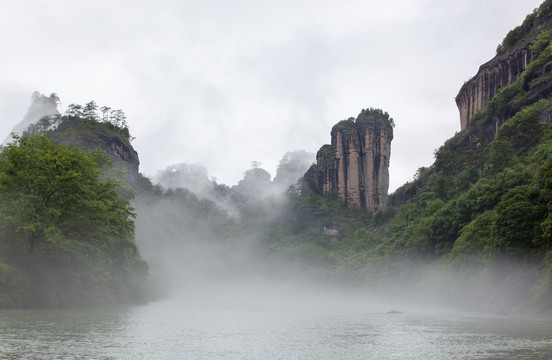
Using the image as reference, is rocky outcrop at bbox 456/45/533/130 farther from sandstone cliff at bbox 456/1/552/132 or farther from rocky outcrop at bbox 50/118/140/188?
rocky outcrop at bbox 50/118/140/188

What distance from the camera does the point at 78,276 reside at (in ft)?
123

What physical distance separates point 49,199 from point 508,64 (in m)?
110

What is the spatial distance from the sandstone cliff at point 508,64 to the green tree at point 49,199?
86.9 m

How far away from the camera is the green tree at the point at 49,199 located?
33.2 metres

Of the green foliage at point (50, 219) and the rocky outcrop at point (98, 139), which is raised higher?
the rocky outcrop at point (98, 139)

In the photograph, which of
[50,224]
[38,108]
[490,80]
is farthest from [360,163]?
[50,224]

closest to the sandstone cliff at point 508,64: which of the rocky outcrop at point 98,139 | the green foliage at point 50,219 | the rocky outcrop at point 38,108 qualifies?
the rocky outcrop at point 98,139

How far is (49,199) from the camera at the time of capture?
35281 mm

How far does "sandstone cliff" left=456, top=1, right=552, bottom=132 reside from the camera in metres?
106

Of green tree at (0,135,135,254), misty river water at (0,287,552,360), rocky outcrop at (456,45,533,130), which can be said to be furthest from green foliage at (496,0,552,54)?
green tree at (0,135,135,254)

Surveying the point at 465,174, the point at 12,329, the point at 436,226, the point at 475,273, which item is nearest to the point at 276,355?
the point at 12,329

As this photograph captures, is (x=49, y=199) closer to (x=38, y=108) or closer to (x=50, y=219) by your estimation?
(x=50, y=219)

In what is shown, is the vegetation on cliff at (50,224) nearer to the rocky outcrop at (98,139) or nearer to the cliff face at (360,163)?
the rocky outcrop at (98,139)

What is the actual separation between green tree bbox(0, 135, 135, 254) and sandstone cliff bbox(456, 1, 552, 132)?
285ft
